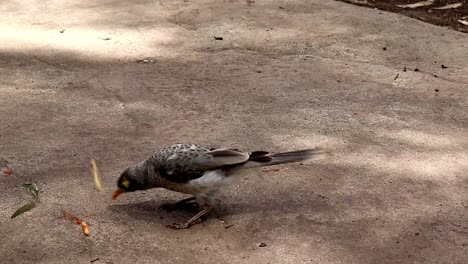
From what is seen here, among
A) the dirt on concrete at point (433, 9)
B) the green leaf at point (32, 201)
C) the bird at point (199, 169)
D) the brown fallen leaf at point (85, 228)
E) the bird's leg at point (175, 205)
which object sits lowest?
the green leaf at point (32, 201)

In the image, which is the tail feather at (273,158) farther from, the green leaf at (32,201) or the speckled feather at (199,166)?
the green leaf at (32,201)

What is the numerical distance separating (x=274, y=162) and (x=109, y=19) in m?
4.27

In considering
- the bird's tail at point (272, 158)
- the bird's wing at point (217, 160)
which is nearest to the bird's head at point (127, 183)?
the bird's wing at point (217, 160)

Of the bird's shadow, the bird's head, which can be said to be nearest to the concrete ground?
the bird's shadow

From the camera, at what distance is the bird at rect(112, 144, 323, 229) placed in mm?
4141

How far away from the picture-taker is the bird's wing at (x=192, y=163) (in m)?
4.12

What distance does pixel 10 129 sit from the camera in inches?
213

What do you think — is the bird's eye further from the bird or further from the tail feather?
the tail feather

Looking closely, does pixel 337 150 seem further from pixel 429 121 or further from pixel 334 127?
pixel 429 121

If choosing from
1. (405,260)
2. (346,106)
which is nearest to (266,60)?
(346,106)

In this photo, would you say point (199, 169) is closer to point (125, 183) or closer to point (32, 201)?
point (125, 183)

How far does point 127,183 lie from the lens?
4312 mm

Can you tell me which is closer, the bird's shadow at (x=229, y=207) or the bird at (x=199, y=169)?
the bird at (x=199, y=169)

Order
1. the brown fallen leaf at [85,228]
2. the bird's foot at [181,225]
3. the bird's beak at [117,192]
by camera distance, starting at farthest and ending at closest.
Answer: the bird's beak at [117,192]
the bird's foot at [181,225]
the brown fallen leaf at [85,228]
